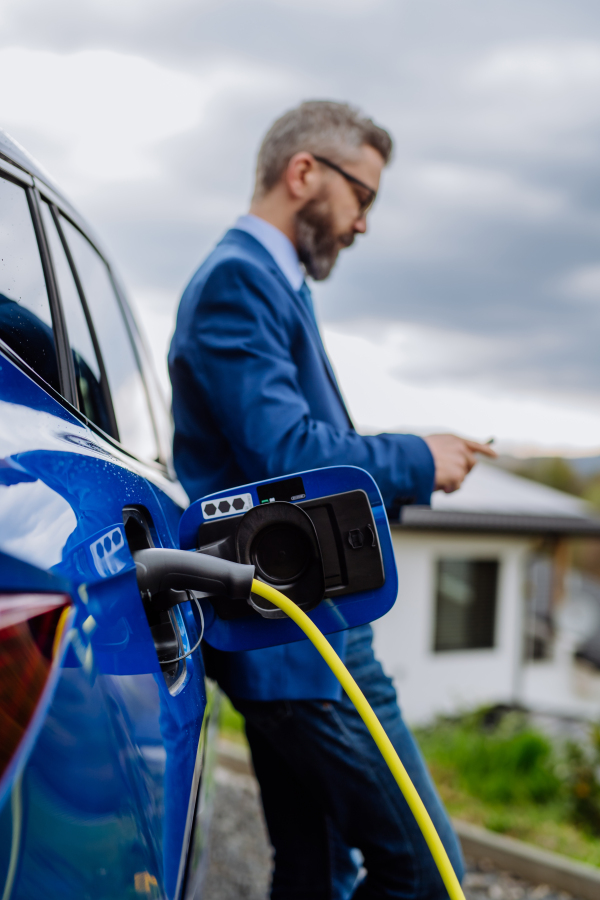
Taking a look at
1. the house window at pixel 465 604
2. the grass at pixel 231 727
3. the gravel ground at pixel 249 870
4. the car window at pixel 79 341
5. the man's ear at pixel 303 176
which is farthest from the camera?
the house window at pixel 465 604

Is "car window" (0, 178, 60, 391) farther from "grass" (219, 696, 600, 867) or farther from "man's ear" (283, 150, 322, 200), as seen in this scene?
"grass" (219, 696, 600, 867)

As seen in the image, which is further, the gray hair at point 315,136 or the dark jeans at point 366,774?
the gray hair at point 315,136

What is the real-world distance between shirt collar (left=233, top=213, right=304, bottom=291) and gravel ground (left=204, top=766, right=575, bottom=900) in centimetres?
261

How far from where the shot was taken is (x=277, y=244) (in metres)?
1.79

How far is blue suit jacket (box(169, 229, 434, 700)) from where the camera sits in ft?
4.83

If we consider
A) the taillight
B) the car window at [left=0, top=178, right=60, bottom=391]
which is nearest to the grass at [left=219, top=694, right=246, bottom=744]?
the car window at [left=0, top=178, right=60, bottom=391]

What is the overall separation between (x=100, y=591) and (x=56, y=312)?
0.65 meters

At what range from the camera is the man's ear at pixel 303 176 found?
1.85 meters

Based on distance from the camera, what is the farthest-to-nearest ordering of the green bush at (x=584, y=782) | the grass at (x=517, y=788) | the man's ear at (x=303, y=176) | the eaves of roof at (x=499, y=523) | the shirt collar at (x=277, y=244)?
the eaves of roof at (x=499, y=523) → the green bush at (x=584, y=782) → the grass at (x=517, y=788) → the man's ear at (x=303, y=176) → the shirt collar at (x=277, y=244)

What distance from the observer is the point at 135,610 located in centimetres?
84

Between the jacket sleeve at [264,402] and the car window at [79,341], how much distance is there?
0.20 metres

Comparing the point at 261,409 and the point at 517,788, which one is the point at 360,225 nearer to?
the point at 261,409

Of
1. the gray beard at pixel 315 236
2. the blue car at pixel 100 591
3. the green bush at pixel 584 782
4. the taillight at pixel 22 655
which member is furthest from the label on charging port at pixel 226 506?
the green bush at pixel 584 782

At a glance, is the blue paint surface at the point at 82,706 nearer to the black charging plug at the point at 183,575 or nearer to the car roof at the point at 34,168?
the black charging plug at the point at 183,575
